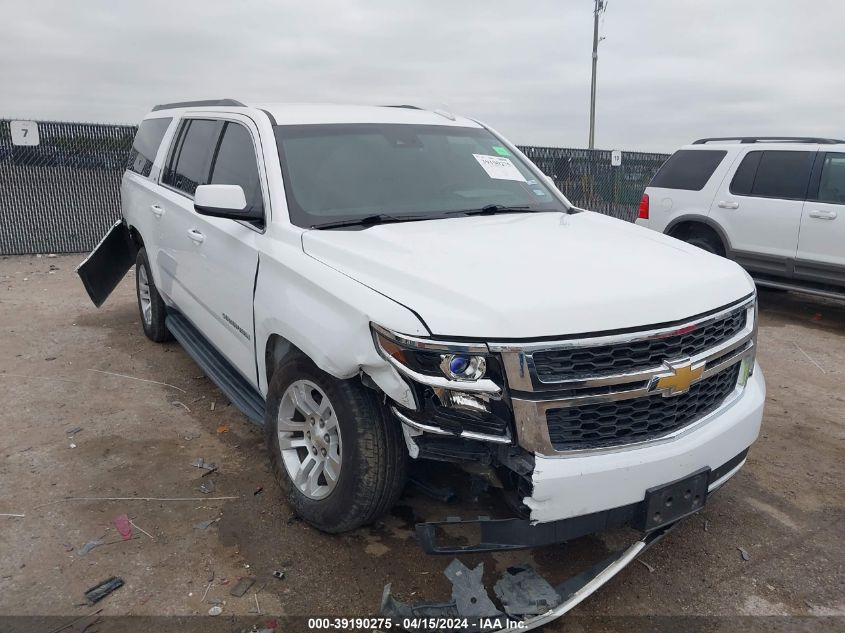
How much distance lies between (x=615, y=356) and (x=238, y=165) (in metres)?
2.45

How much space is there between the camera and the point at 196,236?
4074 mm

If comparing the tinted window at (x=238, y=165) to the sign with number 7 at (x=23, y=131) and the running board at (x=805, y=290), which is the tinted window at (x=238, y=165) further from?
the sign with number 7 at (x=23, y=131)

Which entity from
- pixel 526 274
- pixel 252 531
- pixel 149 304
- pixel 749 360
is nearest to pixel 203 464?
pixel 252 531

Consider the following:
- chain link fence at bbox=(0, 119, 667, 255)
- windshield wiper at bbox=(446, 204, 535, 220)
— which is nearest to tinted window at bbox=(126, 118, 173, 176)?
windshield wiper at bbox=(446, 204, 535, 220)

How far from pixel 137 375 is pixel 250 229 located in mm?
2459

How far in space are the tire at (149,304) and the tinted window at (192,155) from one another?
3.07 feet

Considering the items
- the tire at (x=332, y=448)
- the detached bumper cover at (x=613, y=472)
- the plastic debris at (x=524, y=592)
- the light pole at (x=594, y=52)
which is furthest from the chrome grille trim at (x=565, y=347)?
the light pole at (x=594, y=52)

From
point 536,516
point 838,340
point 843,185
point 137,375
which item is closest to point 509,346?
point 536,516

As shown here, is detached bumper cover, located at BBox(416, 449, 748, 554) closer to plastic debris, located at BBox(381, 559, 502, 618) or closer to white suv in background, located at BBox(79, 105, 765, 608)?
white suv in background, located at BBox(79, 105, 765, 608)

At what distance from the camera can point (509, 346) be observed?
225cm

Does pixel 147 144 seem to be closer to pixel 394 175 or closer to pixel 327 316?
pixel 394 175

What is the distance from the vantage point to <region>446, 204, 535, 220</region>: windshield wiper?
3544 millimetres

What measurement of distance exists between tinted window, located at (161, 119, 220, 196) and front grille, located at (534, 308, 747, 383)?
280cm

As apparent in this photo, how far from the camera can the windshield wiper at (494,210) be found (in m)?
3.54
